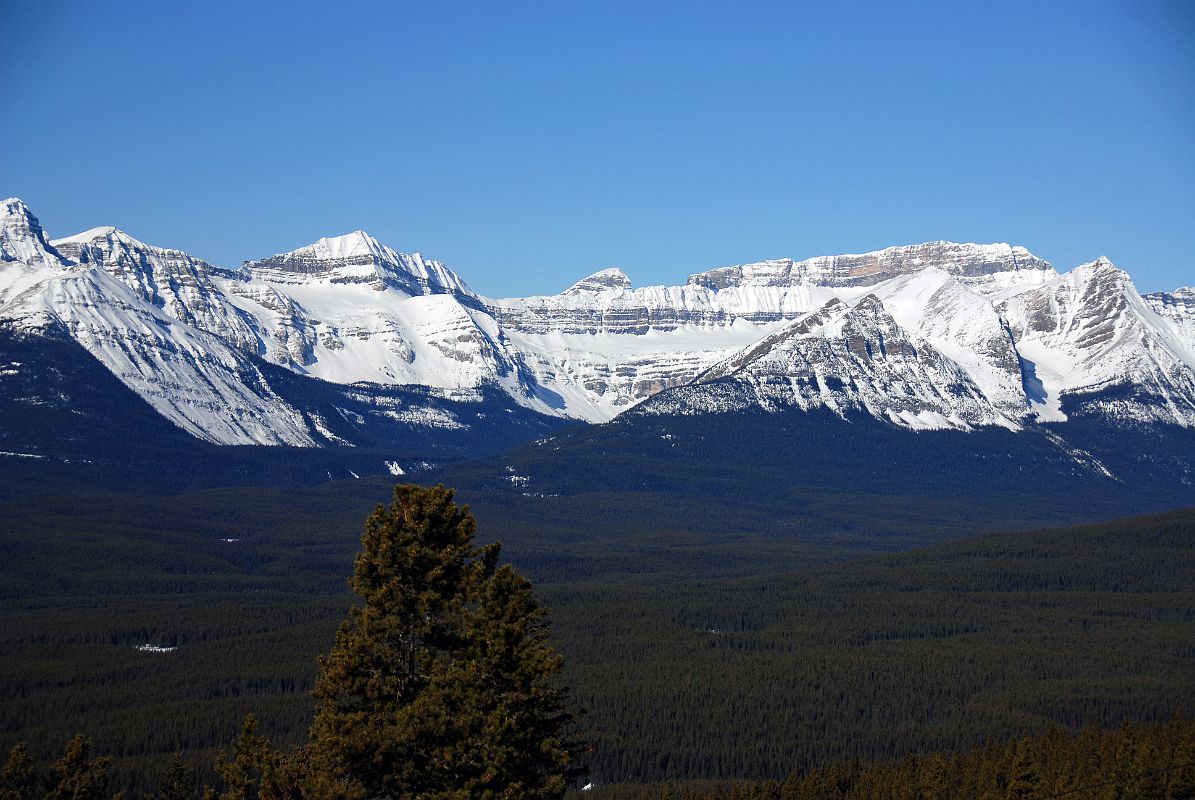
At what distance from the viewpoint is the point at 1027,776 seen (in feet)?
312

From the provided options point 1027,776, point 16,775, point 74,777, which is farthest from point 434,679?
point 1027,776

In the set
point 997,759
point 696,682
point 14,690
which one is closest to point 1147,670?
point 696,682

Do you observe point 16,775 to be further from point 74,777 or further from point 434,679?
point 434,679

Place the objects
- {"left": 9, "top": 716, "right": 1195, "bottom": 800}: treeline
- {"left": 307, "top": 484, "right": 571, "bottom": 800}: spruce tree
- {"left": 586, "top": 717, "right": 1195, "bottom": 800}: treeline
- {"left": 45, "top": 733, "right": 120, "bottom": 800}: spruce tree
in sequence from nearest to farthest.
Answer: {"left": 307, "top": 484, "right": 571, "bottom": 800}: spruce tree, {"left": 45, "top": 733, "right": 120, "bottom": 800}: spruce tree, {"left": 9, "top": 716, "right": 1195, "bottom": 800}: treeline, {"left": 586, "top": 717, "right": 1195, "bottom": 800}: treeline

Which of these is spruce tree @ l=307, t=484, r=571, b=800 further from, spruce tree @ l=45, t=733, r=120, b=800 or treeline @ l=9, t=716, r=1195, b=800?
treeline @ l=9, t=716, r=1195, b=800

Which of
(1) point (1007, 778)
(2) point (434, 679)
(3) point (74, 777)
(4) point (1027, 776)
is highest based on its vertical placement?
(2) point (434, 679)

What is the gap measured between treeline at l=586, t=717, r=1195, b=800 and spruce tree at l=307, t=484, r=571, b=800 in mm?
48581

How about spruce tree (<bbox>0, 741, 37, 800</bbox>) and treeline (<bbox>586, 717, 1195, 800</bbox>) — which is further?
treeline (<bbox>586, 717, 1195, 800</bbox>)

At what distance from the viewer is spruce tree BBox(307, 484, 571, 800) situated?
44.0 meters

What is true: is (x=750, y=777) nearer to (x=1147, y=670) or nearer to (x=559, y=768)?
(x=1147, y=670)

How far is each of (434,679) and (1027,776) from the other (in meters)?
60.7

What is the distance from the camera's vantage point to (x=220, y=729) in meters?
152

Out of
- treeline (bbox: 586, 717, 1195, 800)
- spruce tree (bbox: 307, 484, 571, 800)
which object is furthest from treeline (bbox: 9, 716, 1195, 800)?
spruce tree (bbox: 307, 484, 571, 800)

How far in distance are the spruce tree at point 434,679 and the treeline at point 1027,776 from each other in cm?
4858
